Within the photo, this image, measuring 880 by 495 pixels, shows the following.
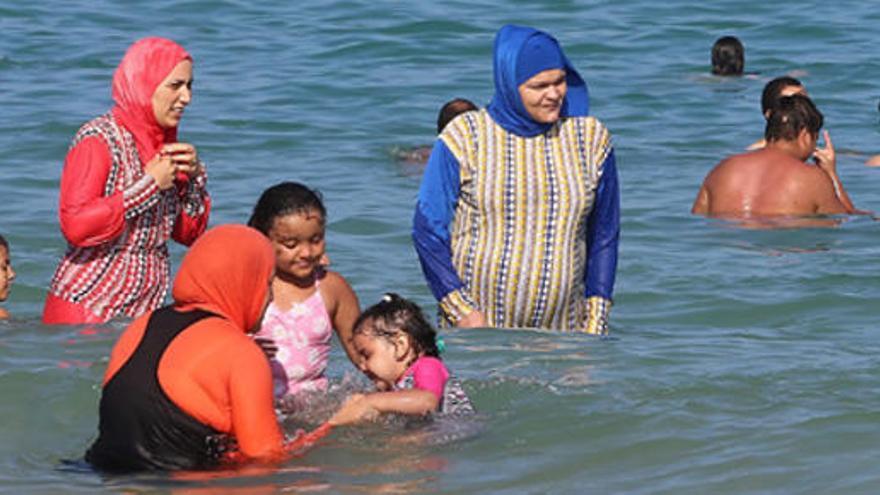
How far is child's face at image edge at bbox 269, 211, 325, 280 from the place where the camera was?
6539 mm

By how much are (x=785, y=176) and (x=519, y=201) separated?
5.00 m

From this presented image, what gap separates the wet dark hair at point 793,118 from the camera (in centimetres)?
1195

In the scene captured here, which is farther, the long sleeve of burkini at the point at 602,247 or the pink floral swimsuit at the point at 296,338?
the long sleeve of burkini at the point at 602,247

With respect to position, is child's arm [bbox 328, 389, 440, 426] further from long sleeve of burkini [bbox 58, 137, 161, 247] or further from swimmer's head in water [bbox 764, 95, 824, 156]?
swimmer's head in water [bbox 764, 95, 824, 156]

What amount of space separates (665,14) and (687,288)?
12.1m

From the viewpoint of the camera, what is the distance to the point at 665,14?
22469mm

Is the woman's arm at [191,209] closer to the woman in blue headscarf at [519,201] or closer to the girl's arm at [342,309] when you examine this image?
the woman in blue headscarf at [519,201]


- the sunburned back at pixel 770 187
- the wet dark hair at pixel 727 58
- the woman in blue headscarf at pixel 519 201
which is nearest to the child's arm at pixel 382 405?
the woman in blue headscarf at pixel 519 201

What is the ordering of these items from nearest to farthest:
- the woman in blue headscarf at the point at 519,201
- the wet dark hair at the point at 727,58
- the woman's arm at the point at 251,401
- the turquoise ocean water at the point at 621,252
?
the woman's arm at the point at 251,401 < the turquoise ocean water at the point at 621,252 < the woman in blue headscarf at the point at 519,201 < the wet dark hair at the point at 727,58

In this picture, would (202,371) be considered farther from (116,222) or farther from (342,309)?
(116,222)

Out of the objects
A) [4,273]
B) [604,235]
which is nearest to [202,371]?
[604,235]

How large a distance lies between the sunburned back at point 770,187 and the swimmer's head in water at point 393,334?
5.82 meters

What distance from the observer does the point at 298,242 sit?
658 centimetres

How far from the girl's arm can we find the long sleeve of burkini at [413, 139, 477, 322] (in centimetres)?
70
